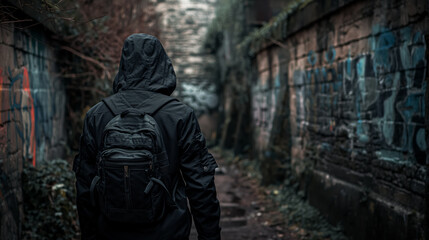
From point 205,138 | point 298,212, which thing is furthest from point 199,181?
point 298,212

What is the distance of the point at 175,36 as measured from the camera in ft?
47.9

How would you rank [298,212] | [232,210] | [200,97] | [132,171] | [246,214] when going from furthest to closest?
[200,97] → [232,210] → [246,214] → [298,212] → [132,171]

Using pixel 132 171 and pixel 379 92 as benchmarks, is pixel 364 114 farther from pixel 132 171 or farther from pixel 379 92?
pixel 132 171

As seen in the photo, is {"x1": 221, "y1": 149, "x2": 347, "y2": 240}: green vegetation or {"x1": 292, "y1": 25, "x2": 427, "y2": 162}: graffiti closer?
{"x1": 292, "y1": 25, "x2": 427, "y2": 162}: graffiti

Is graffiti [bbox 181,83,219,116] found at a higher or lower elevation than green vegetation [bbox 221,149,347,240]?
higher

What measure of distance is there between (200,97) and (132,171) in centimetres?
1218

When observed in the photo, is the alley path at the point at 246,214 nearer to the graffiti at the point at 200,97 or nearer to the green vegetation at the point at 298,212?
the green vegetation at the point at 298,212

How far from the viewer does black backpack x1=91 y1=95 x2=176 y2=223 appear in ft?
6.78

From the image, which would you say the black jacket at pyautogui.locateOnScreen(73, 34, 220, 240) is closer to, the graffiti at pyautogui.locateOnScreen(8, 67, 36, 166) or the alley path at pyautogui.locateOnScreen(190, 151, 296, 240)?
the graffiti at pyautogui.locateOnScreen(8, 67, 36, 166)

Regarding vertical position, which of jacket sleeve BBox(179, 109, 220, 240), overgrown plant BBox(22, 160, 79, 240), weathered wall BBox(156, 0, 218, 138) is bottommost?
overgrown plant BBox(22, 160, 79, 240)

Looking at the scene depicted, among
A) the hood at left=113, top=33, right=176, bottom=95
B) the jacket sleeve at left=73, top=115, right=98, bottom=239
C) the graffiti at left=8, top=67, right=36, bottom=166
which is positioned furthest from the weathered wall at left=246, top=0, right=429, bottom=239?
the graffiti at left=8, top=67, right=36, bottom=166

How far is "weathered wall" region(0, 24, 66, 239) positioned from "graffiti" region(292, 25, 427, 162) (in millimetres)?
3543

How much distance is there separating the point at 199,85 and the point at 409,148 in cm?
1106

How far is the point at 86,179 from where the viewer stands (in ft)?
7.57
